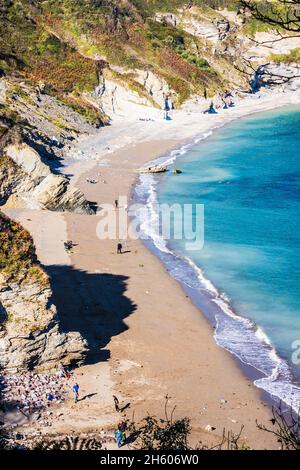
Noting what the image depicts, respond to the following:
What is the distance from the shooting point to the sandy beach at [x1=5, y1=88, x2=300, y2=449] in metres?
21.0

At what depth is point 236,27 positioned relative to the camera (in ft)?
451

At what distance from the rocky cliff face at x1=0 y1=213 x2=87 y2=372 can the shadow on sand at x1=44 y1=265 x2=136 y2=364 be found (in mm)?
2523

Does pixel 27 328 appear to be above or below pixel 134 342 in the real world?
above

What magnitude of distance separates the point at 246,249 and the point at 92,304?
1454 cm

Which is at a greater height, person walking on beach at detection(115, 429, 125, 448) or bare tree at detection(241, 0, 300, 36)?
bare tree at detection(241, 0, 300, 36)

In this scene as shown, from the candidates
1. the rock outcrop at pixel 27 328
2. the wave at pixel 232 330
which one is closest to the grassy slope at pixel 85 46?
the wave at pixel 232 330

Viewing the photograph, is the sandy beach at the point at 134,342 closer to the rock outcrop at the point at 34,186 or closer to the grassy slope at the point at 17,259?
the rock outcrop at the point at 34,186

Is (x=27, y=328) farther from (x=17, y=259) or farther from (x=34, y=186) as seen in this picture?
(x=34, y=186)

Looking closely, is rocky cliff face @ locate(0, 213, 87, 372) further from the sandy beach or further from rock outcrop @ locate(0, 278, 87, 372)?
the sandy beach

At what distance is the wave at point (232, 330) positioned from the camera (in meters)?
23.8

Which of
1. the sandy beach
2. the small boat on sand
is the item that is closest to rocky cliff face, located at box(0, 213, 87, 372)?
the sandy beach

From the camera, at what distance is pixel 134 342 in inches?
1042

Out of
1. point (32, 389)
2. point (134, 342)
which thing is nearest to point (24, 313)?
point (32, 389)

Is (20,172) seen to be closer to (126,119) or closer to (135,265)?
(135,265)
